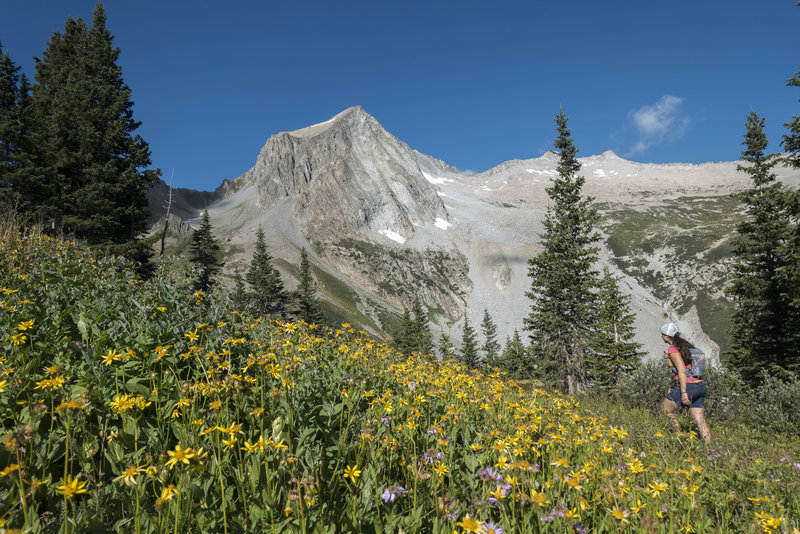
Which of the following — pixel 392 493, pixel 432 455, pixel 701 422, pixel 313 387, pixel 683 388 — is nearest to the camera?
pixel 392 493

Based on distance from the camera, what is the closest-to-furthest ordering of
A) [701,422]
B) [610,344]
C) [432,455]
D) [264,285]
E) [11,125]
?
[432,455] → [701,422] → [11,125] → [610,344] → [264,285]

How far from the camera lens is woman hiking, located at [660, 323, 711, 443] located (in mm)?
7383

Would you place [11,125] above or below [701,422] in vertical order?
above

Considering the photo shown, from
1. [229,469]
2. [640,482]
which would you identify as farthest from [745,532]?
[229,469]

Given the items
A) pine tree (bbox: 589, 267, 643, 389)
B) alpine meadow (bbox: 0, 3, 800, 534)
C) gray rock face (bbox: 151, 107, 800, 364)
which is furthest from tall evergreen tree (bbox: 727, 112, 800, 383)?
gray rock face (bbox: 151, 107, 800, 364)

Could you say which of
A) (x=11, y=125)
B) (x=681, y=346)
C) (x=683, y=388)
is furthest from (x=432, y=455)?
(x=11, y=125)

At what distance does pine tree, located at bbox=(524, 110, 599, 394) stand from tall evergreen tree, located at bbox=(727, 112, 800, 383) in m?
9.94

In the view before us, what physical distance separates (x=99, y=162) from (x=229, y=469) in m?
30.6

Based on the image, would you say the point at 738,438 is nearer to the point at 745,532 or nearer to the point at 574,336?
the point at 745,532

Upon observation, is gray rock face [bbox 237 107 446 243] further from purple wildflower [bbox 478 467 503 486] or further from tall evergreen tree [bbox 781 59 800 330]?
purple wildflower [bbox 478 467 503 486]

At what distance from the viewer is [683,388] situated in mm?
7512

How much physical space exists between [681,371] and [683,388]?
0.34 metres

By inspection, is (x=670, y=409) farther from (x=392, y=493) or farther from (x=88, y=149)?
(x=88, y=149)

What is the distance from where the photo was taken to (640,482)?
4.13 m
